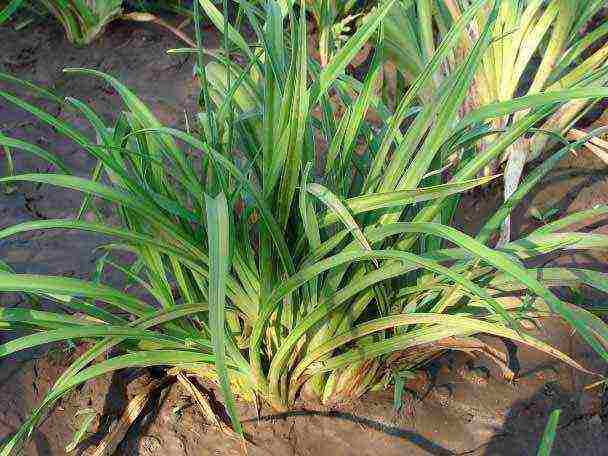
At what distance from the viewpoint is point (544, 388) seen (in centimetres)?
153

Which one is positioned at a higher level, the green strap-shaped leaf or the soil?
the green strap-shaped leaf

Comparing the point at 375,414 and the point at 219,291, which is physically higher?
the point at 219,291

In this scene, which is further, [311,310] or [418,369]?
[418,369]

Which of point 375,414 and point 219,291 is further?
point 375,414

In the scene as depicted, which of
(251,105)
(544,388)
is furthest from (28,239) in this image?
(544,388)

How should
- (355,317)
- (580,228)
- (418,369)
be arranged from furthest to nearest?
(580,228)
(418,369)
(355,317)

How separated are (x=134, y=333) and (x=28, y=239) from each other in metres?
0.83

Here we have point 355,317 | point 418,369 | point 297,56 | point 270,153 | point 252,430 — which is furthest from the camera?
point 418,369

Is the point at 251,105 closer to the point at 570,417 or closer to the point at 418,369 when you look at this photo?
the point at 418,369

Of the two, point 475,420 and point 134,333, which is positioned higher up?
point 134,333

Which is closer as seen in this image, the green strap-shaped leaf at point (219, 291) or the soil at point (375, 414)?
the green strap-shaped leaf at point (219, 291)

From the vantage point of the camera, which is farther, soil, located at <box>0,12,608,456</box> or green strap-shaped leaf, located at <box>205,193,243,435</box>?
soil, located at <box>0,12,608,456</box>

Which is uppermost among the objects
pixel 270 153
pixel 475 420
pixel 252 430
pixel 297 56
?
pixel 297 56

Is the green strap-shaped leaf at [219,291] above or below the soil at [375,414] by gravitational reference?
above
